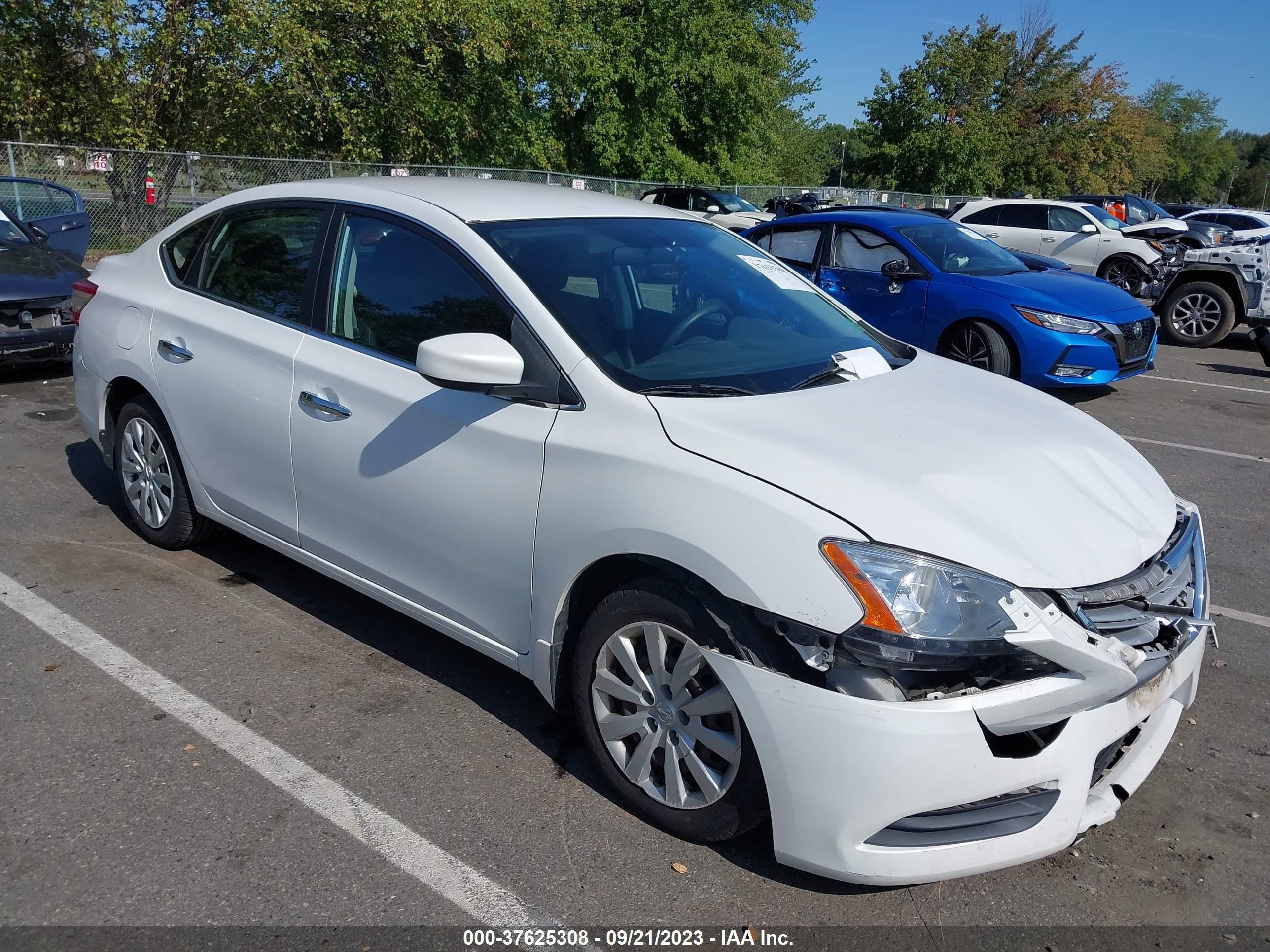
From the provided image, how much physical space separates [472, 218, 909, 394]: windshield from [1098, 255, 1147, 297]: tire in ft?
47.0

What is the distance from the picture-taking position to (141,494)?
4.76 meters

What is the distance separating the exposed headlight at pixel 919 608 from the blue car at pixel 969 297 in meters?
6.26

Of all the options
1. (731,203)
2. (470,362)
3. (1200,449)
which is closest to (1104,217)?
(731,203)

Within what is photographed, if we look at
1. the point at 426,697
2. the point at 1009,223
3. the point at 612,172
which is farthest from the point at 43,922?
the point at 612,172

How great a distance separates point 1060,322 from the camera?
822 centimetres

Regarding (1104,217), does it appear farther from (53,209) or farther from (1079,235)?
Answer: (53,209)

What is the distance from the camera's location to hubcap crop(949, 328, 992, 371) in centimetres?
841

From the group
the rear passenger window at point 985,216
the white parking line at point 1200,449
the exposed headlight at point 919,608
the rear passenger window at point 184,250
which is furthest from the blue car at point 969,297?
the rear passenger window at point 985,216

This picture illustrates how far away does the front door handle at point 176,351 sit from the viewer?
13.8ft

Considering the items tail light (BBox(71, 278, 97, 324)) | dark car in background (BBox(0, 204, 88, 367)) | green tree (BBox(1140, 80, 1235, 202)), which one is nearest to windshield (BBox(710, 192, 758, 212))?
dark car in background (BBox(0, 204, 88, 367))

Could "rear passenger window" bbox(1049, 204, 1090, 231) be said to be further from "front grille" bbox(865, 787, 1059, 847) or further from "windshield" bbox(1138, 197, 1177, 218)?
"front grille" bbox(865, 787, 1059, 847)

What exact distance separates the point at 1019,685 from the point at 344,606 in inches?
114

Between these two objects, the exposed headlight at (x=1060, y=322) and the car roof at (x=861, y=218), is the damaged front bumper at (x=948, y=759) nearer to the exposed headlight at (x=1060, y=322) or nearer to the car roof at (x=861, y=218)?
the exposed headlight at (x=1060, y=322)

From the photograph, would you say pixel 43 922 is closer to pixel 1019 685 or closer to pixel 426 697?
pixel 426 697
